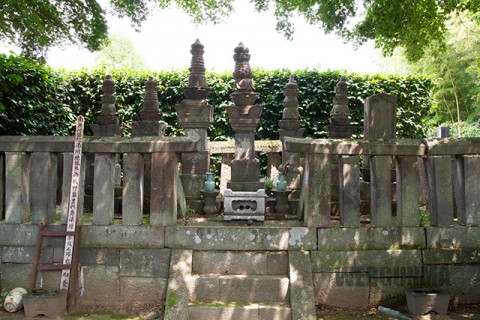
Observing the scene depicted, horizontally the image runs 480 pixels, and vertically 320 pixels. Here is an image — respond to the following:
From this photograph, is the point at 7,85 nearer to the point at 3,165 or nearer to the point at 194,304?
the point at 3,165

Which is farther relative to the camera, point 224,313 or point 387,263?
point 387,263

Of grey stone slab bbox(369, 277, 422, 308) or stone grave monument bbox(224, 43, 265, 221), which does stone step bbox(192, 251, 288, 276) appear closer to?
grey stone slab bbox(369, 277, 422, 308)

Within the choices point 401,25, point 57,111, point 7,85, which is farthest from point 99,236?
point 401,25

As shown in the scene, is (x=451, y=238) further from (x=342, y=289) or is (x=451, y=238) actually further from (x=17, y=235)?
(x=17, y=235)

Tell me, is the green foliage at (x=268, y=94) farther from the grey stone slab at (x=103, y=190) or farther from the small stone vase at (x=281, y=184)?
the grey stone slab at (x=103, y=190)

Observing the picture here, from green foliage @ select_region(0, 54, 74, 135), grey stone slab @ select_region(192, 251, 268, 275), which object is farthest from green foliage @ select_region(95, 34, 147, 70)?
grey stone slab @ select_region(192, 251, 268, 275)

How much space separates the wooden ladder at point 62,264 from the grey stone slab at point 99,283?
5.0 inches

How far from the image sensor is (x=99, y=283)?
4844 mm

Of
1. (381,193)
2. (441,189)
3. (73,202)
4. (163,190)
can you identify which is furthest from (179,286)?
(441,189)

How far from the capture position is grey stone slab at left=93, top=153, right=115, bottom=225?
16.3 feet

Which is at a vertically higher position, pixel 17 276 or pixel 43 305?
pixel 17 276

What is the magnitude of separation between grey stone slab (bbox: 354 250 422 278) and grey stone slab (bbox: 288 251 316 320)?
2.11 feet

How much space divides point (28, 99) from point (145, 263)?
4009 millimetres

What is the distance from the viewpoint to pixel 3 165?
5125 mm
